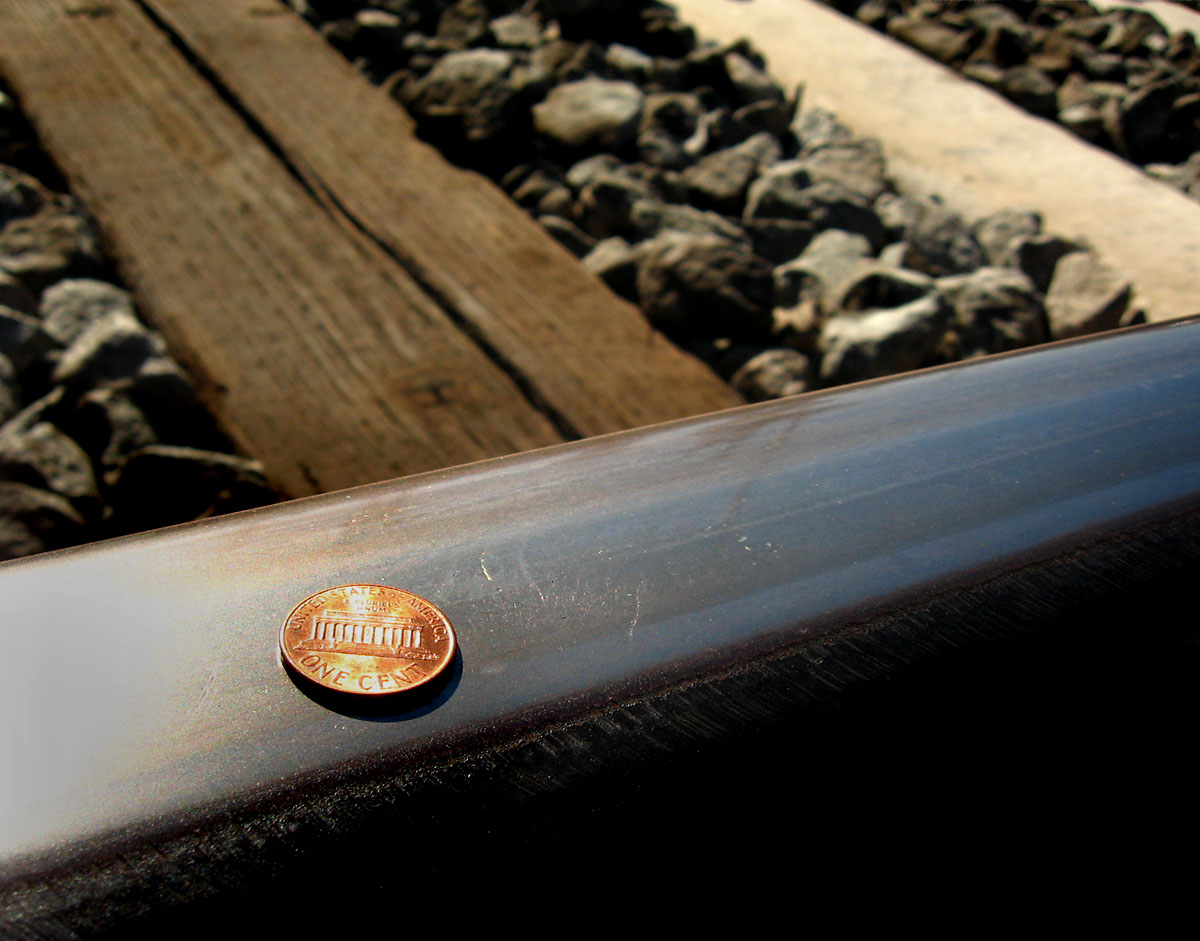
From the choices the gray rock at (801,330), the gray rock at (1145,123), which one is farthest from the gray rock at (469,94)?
Answer: the gray rock at (1145,123)

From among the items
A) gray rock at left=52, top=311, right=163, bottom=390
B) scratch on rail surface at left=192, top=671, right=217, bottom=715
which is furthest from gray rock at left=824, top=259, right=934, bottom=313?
scratch on rail surface at left=192, top=671, right=217, bottom=715

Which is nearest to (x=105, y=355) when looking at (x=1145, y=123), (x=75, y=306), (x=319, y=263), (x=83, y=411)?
(x=83, y=411)

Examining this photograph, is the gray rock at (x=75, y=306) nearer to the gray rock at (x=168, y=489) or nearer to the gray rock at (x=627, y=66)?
Result: the gray rock at (x=168, y=489)

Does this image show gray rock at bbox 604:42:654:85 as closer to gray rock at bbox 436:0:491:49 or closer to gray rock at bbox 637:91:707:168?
gray rock at bbox 637:91:707:168

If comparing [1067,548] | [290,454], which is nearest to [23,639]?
[1067,548]

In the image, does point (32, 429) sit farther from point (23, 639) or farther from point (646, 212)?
point (646, 212)

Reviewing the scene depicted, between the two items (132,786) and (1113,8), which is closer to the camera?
(132,786)
